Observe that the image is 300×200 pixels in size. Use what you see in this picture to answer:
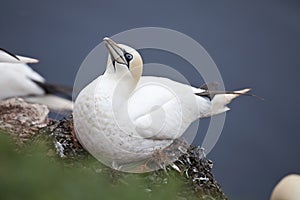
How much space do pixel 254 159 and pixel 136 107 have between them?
1.09 meters

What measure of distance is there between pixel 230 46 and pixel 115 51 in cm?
115

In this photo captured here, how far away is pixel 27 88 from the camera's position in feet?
5.16

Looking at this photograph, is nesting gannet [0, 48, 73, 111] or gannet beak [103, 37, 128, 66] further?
nesting gannet [0, 48, 73, 111]

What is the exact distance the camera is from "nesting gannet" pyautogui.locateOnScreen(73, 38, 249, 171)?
2.68 feet

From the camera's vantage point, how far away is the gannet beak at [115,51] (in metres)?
0.82

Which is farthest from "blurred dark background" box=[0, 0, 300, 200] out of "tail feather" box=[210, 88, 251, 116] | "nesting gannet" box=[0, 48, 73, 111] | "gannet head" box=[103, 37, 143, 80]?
"gannet head" box=[103, 37, 143, 80]

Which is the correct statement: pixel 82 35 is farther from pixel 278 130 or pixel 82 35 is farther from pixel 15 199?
pixel 15 199

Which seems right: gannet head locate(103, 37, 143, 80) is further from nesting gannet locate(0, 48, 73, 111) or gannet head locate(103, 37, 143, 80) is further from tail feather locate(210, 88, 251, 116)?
nesting gannet locate(0, 48, 73, 111)

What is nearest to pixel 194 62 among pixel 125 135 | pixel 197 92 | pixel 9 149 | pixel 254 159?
pixel 197 92

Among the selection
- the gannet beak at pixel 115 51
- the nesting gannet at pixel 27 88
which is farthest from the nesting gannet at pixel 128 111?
the nesting gannet at pixel 27 88

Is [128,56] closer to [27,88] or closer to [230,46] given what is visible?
[27,88]

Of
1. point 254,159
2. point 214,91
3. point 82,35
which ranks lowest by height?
point 254,159

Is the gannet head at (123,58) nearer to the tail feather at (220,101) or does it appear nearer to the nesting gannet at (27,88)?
the tail feather at (220,101)

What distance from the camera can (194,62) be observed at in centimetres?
88
